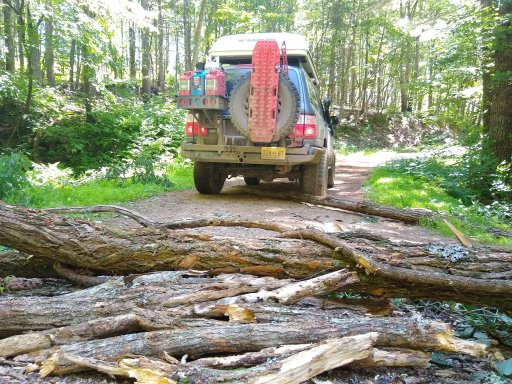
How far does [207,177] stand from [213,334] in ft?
19.5

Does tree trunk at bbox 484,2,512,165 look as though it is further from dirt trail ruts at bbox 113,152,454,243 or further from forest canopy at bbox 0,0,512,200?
dirt trail ruts at bbox 113,152,454,243

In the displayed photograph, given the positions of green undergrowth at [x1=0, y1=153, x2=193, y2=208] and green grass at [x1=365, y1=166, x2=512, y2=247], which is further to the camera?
green undergrowth at [x1=0, y1=153, x2=193, y2=208]

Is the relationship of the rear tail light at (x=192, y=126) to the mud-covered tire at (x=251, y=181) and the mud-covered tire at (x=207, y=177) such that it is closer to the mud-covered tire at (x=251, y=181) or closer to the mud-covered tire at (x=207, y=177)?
the mud-covered tire at (x=207, y=177)

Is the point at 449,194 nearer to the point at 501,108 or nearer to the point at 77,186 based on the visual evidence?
the point at 501,108

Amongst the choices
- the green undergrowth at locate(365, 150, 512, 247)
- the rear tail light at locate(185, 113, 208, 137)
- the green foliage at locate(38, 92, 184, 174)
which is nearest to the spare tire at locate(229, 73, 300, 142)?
the rear tail light at locate(185, 113, 208, 137)

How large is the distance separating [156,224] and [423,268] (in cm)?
245

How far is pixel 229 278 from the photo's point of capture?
3131mm

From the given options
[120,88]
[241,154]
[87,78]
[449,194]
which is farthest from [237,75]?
[120,88]

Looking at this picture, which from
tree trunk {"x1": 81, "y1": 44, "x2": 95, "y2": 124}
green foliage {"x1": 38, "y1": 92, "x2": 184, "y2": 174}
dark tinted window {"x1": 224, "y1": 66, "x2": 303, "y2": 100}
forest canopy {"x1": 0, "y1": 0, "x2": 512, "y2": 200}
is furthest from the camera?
green foliage {"x1": 38, "y1": 92, "x2": 184, "y2": 174}

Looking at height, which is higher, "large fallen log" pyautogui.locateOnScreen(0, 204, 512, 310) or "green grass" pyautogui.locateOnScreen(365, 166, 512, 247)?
"large fallen log" pyautogui.locateOnScreen(0, 204, 512, 310)

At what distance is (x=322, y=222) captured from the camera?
564 centimetres

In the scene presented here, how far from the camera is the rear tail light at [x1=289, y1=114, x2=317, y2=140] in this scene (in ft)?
23.2

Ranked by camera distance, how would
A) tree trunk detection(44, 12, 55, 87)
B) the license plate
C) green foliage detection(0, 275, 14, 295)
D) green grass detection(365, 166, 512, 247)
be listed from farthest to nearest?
tree trunk detection(44, 12, 55, 87) → the license plate → green grass detection(365, 166, 512, 247) → green foliage detection(0, 275, 14, 295)

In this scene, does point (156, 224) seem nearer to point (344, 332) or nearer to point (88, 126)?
point (344, 332)
